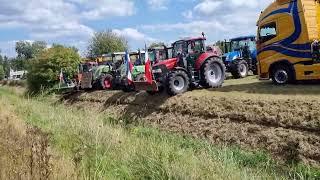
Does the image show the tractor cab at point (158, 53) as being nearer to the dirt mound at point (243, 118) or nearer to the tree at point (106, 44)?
the dirt mound at point (243, 118)

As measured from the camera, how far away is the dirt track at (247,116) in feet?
40.5

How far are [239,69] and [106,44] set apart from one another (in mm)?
43144

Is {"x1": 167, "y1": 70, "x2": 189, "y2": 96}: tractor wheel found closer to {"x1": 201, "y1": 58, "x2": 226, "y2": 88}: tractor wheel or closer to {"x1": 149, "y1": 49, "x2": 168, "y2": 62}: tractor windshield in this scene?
{"x1": 201, "y1": 58, "x2": 226, "y2": 88}: tractor wheel

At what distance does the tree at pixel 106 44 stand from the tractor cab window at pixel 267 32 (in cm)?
4729

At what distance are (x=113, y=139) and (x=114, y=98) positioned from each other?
15339mm

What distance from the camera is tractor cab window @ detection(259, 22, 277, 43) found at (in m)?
18.7

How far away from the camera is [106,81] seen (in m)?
29.8

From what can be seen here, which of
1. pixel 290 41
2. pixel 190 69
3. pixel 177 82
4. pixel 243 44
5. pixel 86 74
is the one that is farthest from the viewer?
pixel 86 74

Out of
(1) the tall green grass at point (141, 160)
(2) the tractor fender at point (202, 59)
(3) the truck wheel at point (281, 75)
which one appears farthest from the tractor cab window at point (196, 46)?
(1) the tall green grass at point (141, 160)

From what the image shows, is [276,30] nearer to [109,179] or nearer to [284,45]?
[284,45]

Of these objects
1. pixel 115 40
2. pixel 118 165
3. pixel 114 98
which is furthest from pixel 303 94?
pixel 115 40

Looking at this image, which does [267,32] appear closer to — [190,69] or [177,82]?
[190,69]

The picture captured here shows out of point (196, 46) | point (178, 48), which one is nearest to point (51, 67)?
point (178, 48)

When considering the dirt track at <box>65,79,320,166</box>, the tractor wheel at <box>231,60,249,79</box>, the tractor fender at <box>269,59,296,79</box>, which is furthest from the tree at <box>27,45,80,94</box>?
the tractor fender at <box>269,59,296,79</box>
